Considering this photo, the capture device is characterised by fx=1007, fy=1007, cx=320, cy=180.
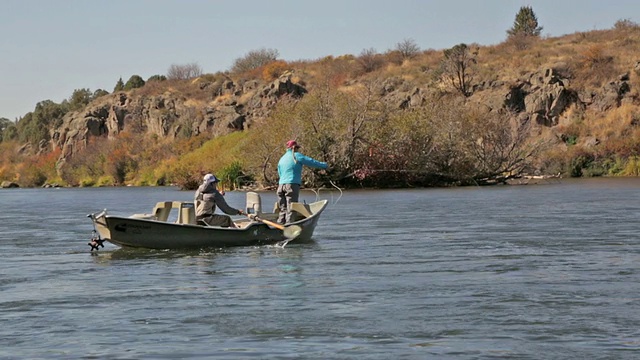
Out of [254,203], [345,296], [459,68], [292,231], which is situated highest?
[459,68]

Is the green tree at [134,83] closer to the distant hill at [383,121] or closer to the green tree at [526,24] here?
the distant hill at [383,121]

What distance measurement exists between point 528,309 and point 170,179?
62.4m

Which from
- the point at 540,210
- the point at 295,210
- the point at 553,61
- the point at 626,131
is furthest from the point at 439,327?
the point at 553,61

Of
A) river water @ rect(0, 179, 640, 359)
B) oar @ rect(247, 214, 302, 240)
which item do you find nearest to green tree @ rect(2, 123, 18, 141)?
river water @ rect(0, 179, 640, 359)

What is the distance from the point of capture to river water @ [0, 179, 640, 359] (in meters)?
10.4

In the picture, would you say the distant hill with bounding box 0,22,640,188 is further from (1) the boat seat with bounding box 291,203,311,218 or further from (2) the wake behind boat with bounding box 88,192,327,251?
(2) the wake behind boat with bounding box 88,192,327,251

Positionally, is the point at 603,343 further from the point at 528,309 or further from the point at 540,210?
the point at 540,210

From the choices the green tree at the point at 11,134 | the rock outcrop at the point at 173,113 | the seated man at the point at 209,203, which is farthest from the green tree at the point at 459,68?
the green tree at the point at 11,134

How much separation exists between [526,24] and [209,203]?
8393 cm

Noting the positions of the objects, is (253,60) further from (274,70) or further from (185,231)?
(185,231)

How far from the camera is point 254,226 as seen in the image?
797 inches

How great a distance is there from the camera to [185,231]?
19.3 meters

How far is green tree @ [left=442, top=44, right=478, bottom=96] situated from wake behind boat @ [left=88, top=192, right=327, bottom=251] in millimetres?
57816

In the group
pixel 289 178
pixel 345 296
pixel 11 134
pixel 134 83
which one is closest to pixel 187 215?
pixel 289 178
